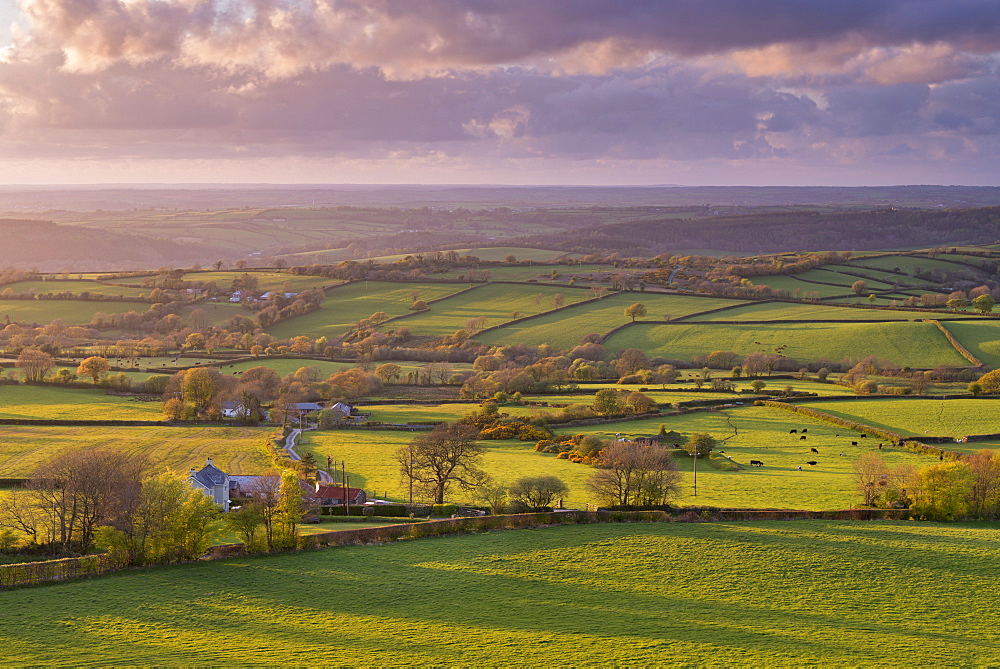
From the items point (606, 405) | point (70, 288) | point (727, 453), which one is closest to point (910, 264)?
point (606, 405)

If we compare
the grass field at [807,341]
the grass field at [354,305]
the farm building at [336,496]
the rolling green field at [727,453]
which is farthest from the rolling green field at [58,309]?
the farm building at [336,496]

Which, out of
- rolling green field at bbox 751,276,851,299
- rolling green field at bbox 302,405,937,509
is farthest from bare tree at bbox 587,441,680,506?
rolling green field at bbox 751,276,851,299

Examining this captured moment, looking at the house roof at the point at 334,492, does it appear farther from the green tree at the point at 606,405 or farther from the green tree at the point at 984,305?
the green tree at the point at 984,305

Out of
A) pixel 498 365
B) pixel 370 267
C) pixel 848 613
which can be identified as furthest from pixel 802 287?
pixel 848 613

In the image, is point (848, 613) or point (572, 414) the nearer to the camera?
point (848, 613)

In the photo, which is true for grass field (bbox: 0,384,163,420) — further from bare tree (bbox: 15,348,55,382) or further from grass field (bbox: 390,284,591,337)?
grass field (bbox: 390,284,591,337)

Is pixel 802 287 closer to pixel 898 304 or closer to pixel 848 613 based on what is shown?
pixel 898 304

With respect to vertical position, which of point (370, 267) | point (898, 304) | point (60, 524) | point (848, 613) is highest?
point (370, 267)
